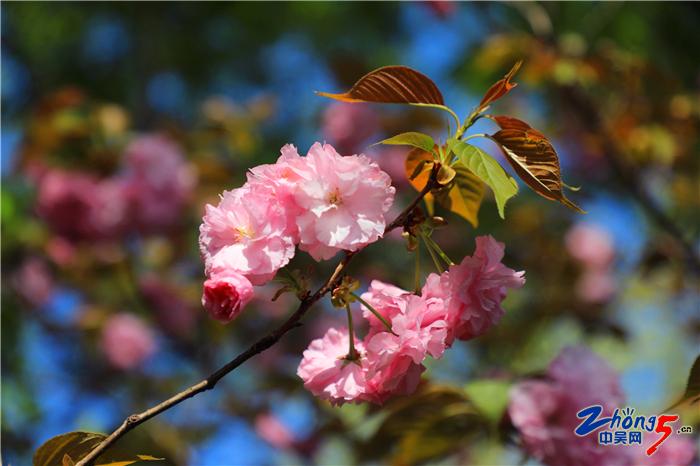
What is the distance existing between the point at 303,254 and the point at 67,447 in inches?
54.4

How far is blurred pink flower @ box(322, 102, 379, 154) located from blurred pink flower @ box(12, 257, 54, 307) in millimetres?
972

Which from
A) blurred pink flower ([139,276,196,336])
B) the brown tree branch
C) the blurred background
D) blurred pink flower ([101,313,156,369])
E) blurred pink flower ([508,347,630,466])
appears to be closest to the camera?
the brown tree branch

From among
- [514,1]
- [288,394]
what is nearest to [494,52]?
[514,1]

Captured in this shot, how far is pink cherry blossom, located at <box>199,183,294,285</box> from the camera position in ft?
1.71

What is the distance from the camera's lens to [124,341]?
227cm

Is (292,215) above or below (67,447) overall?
above

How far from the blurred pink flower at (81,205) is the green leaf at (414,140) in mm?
1451

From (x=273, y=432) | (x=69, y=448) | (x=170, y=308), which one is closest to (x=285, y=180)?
(x=69, y=448)

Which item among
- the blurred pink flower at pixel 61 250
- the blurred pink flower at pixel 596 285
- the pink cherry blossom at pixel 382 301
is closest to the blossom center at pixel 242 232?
the pink cherry blossom at pixel 382 301

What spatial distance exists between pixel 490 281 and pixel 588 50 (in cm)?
148

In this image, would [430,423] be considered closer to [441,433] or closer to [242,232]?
[441,433]

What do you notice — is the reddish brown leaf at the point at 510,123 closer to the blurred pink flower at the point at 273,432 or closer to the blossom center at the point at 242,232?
the blossom center at the point at 242,232

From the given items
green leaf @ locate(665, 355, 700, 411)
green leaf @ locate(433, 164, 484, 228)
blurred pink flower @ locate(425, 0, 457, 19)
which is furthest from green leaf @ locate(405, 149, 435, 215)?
blurred pink flower @ locate(425, 0, 457, 19)

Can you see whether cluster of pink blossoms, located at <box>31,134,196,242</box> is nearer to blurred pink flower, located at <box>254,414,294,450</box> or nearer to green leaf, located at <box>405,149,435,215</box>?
blurred pink flower, located at <box>254,414,294,450</box>
